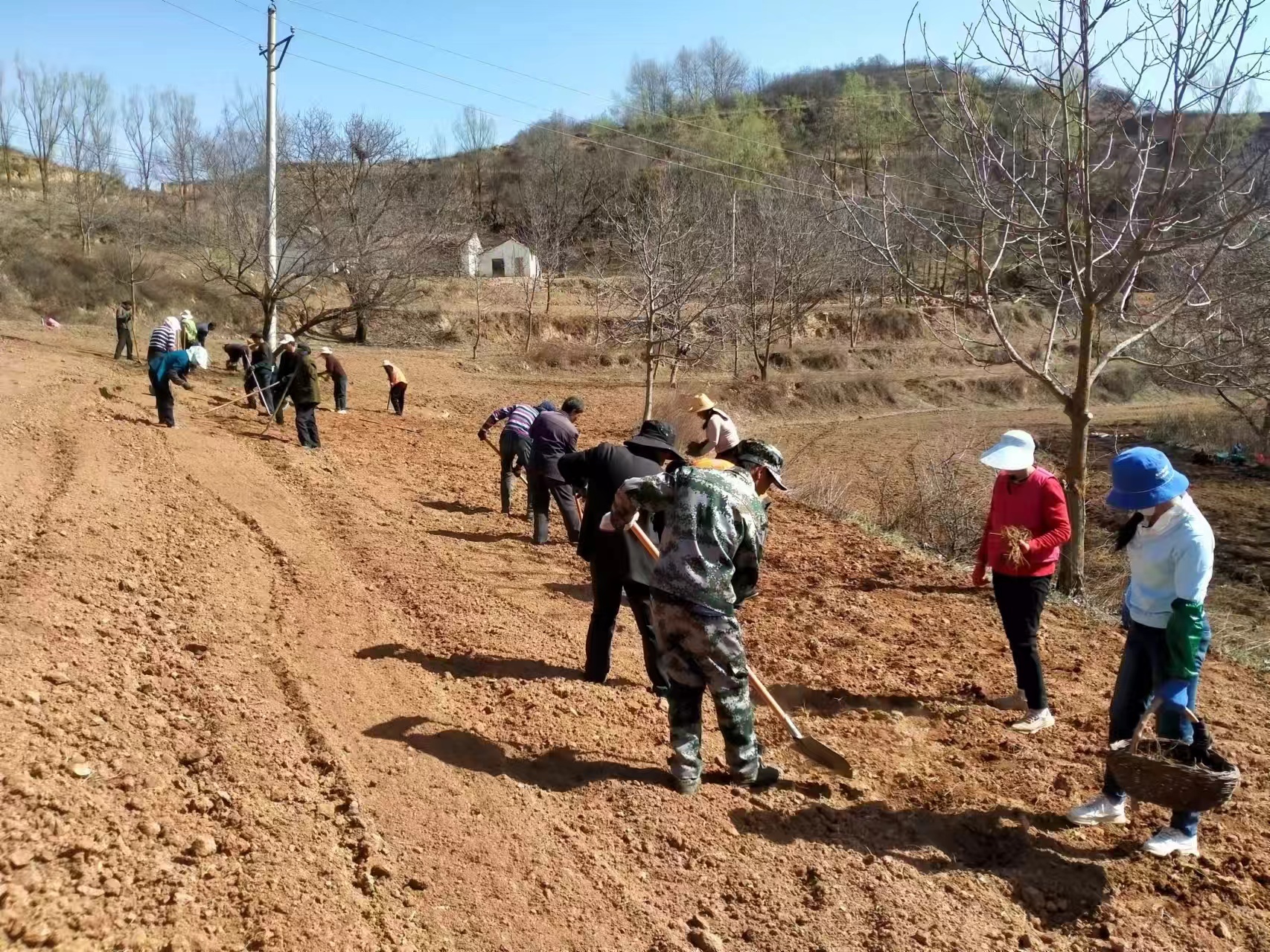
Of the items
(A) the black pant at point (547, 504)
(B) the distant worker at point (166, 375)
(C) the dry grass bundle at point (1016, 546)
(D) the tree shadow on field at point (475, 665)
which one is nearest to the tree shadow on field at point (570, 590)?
(A) the black pant at point (547, 504)

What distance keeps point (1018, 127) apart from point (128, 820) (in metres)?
8.95

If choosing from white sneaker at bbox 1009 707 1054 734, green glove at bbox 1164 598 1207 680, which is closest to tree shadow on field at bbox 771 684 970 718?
white sneaker at bbox 1009 707 1054 734

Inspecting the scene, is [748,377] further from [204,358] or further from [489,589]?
[489,589]


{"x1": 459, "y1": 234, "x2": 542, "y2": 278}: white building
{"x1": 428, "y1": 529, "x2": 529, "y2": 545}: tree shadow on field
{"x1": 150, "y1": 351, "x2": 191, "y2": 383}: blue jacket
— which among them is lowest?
{"x1": 428, "y1": 529, "x2": 529, "y2": 545}: tree shadow on field

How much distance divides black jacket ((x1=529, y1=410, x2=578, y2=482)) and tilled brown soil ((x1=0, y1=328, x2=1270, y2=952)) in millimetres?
1081

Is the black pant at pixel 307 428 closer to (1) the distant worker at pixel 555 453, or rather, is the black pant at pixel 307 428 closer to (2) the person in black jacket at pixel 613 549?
(1) the distant worker at pixel 555 453

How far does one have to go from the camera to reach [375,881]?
139 inches

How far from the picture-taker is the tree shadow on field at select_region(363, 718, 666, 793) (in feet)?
14.7

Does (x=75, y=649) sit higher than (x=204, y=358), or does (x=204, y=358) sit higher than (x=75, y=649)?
(x=204, y=358)

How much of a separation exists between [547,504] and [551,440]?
0.89 m

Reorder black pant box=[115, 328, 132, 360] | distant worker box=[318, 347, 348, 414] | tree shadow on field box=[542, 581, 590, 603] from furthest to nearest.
A: black pant box=[115, 328, 132, 360] < distant worker box=[318, 347, 348, 414] < tree shadow on field box=[542, 581, 590, 603]

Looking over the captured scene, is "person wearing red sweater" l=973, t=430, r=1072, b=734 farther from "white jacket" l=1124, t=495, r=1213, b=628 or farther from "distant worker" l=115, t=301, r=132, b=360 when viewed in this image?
"distant worker" l=115, t=301, r=132, b=360

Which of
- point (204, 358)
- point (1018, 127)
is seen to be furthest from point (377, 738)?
point (204, 358)

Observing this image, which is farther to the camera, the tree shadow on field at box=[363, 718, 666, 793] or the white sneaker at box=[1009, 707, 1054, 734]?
the white sneaker at box=[1009, 707, 1054, 734]
